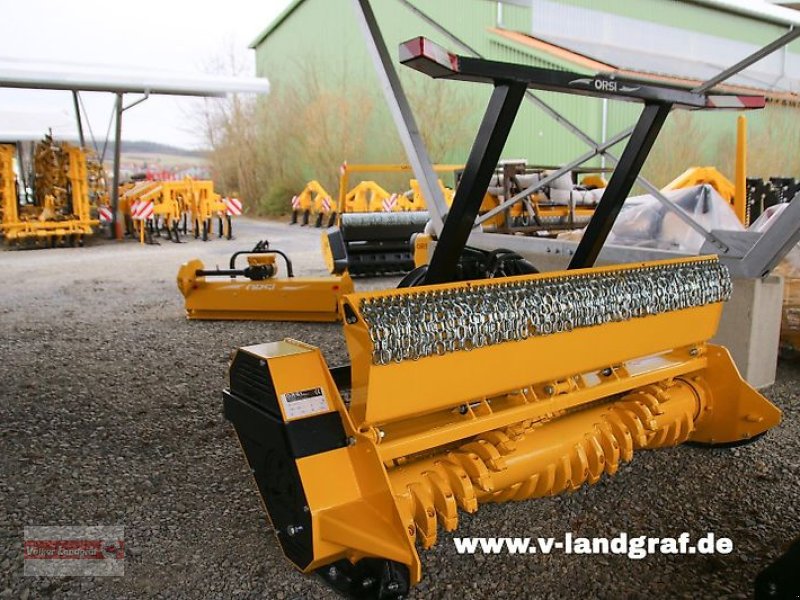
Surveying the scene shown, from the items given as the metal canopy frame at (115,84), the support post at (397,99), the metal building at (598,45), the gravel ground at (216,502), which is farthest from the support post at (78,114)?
the support post at (397,99)

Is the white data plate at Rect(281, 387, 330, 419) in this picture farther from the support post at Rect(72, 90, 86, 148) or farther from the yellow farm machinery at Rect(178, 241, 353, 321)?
the support post at Rect(72, 90, 86, 148)

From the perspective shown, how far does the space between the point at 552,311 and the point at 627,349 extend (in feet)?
1.66

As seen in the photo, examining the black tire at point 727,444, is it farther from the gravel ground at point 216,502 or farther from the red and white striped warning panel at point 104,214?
the red and white striped warning panel at point 104,214

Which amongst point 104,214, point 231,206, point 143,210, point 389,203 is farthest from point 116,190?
point 389,203

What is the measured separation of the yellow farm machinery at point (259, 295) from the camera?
5.96 meters

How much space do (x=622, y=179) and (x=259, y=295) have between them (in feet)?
12.8

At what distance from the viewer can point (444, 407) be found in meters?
2.19

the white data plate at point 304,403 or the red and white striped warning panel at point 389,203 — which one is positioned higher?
the red and white striped warning panel at point 389,203

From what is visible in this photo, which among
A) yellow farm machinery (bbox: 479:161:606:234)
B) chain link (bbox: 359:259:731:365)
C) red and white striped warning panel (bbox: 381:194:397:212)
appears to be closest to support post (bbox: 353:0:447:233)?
yellow farm machinery (bbox: 479:161:606:234)

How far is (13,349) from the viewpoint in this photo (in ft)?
17.1

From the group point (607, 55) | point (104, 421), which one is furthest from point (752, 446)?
point (607, 55)

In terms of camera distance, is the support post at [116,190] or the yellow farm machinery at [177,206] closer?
the yellow farm machinery at [177,206]

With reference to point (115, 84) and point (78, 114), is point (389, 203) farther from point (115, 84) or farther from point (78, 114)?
point (78, 114)

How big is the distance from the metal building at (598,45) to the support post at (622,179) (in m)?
10.5
